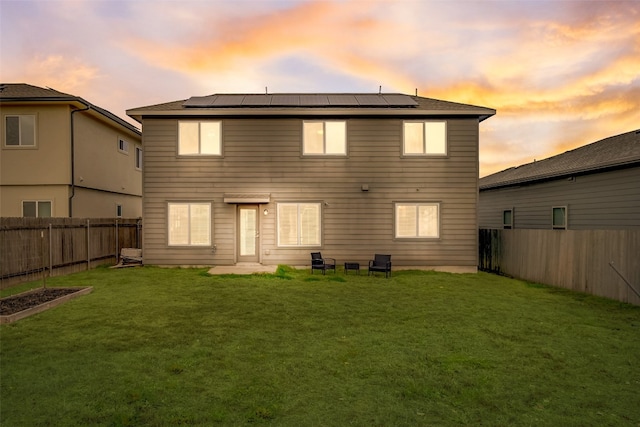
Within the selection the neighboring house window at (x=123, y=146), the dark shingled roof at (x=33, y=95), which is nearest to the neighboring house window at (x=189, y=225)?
the dark shingled roof at (x=33, y=95)

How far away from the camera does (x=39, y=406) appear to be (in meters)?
3.69

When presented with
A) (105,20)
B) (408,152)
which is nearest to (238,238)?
(408,152)

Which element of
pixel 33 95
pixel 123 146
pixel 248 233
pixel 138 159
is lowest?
pixel 248 233

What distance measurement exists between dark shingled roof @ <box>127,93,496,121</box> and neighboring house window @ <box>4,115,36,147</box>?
5630 millimetres

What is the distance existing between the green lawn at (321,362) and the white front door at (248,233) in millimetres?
4834

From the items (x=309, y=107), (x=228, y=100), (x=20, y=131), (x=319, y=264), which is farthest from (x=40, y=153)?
(x=319, y=264)

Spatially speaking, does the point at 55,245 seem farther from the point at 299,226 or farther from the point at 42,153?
the point at 299,226

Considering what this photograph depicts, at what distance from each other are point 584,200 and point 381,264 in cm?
905

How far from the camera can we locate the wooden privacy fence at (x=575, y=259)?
9.13 metres

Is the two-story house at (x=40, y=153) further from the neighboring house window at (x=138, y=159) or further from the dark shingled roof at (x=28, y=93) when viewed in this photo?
the neighboring house window at (x=138, y=159)

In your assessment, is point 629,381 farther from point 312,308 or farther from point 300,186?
point 300,186

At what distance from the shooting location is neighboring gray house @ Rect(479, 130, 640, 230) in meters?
12.4

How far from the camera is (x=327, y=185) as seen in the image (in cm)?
1412

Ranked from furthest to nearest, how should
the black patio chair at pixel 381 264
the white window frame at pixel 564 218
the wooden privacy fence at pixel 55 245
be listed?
the white window frame at pixel 564 218, the black patio chair at pixel 381 264, the wooden privacy fence at pixel 55 245
